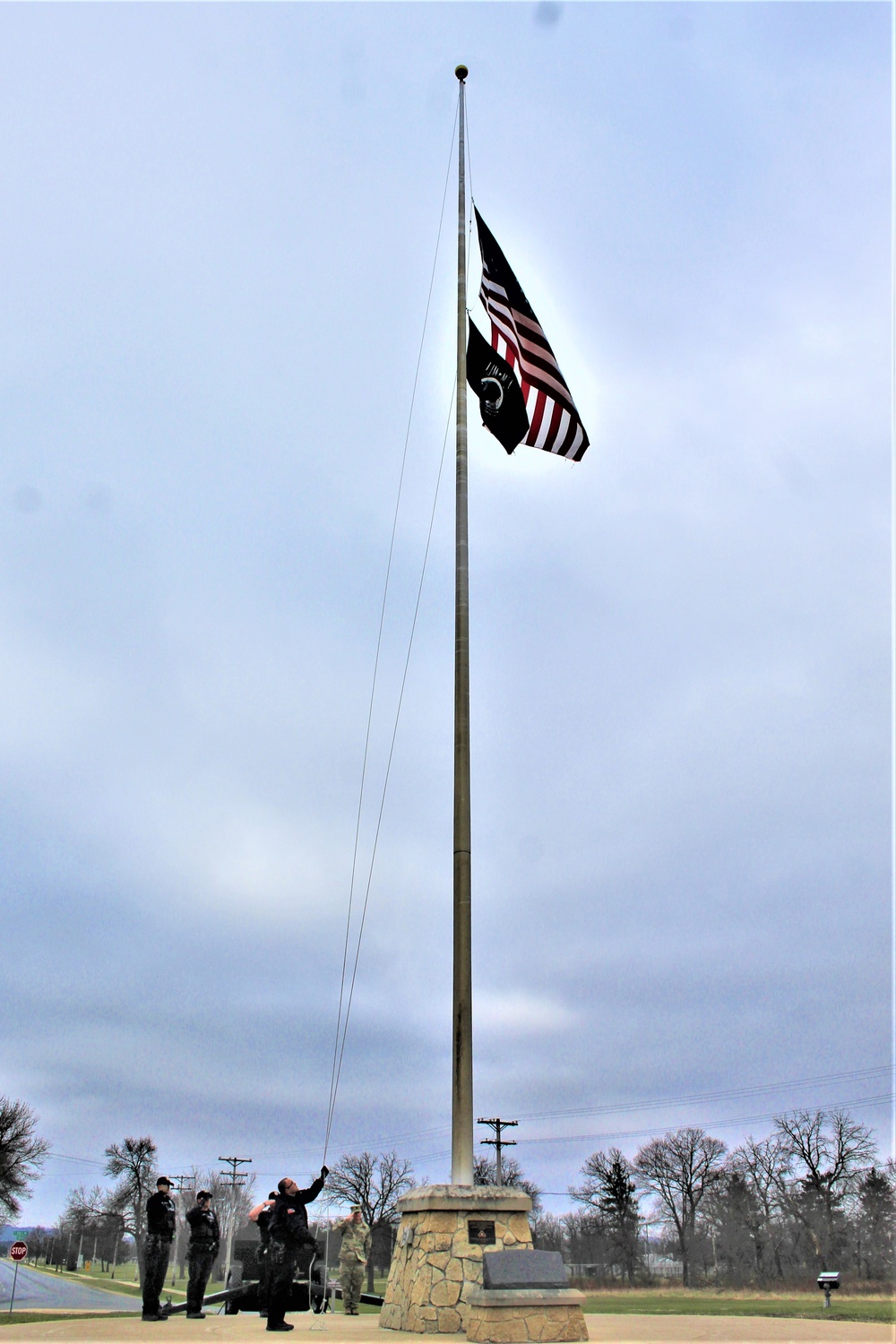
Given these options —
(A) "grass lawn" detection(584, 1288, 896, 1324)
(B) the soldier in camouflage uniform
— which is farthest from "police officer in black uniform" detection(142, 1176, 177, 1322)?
(A) "grass lawn" detection(584, 1288, 896, 1324)

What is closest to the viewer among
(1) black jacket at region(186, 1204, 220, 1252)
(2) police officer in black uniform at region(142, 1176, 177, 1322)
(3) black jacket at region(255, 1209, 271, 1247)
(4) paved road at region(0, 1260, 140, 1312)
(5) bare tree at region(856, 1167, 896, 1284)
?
(3) black jacket at region(255, 1209, 271, 1247)

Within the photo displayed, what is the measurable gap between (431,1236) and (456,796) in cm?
448

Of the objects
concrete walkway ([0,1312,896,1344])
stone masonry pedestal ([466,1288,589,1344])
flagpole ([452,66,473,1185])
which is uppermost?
flagpole ([452,66,473,1185])

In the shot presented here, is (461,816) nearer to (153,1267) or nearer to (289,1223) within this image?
(289,1223)

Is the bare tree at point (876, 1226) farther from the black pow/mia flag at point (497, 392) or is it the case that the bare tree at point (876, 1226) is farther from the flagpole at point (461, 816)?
the black pow/mia flag at point (497, 392)

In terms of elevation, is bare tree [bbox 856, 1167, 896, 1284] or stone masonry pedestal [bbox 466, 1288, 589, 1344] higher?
stone masonry pedestal [bbox 466, 1288, 589, 1344]

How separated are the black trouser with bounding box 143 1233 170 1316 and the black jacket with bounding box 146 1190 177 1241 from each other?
0.14ft

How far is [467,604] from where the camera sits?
12664 mm

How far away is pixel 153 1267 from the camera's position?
9.74 m

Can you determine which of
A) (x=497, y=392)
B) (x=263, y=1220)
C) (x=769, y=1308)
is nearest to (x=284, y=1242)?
(x=263, y=1220)

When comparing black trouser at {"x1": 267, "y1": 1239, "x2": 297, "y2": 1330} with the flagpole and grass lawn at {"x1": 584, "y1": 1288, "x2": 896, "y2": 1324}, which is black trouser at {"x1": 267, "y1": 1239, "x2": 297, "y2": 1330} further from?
grass lawn at {"x1": 584, "y1": 1288, "x2": 896, "y2": 1324}

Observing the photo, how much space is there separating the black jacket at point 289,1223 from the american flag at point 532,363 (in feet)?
30.7

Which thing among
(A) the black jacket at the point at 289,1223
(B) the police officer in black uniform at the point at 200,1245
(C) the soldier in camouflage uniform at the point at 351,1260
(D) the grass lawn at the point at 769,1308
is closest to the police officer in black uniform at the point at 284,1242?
(A) the black jacket at the point at 289,1223

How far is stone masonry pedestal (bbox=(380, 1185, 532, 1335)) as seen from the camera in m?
9.56
